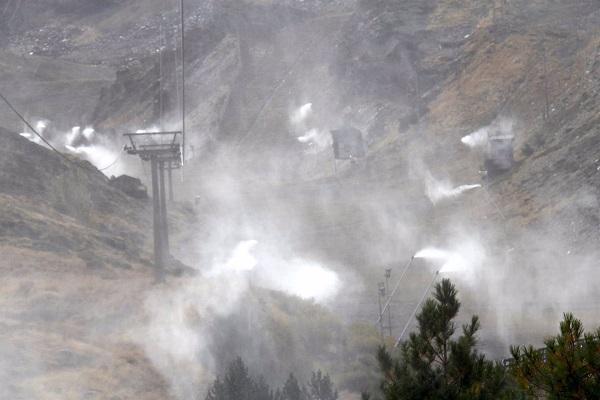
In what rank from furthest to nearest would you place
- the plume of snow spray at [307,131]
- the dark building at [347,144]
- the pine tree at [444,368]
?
the plume of snow spray at [307,131] → the dark building at [347,144] → the pine tree at [444,368]

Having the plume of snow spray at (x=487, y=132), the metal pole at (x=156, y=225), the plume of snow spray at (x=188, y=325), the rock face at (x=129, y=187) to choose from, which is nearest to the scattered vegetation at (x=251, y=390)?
the plume of snow spray at (x=188, y=325)

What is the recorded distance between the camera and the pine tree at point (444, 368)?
12.1 m

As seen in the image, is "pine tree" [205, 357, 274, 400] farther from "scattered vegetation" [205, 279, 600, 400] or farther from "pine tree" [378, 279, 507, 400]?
"pine tree" [378, 279, 507, 400]

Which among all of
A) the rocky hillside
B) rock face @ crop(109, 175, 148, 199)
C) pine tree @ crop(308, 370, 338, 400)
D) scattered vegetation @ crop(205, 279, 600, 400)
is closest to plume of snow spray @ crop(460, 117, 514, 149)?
the rocky hillside

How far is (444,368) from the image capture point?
1262cm

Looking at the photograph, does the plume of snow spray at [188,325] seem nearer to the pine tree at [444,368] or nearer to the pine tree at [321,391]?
the pine tree at [321,391]

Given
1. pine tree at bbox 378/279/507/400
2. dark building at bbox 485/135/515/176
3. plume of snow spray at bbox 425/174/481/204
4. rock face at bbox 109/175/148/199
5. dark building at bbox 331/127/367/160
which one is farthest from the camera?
dark building at bbox 331/127/367/160

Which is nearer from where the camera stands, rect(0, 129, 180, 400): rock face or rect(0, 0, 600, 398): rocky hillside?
rect(0, 129, 180, 400): rock face

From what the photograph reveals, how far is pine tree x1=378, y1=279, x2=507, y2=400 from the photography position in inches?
475

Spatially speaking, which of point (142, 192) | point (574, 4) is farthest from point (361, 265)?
point (574, 4)

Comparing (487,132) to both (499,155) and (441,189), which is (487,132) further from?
(499,155)

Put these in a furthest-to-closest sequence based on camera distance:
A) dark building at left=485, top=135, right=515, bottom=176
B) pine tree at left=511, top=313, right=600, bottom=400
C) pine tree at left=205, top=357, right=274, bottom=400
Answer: dark building at left=485, top=135, right=515, bottom=176, pine tree at left=205, top=357, right=274, bottom=400, pine tree at left=511, top=313, right=600, bottom=400

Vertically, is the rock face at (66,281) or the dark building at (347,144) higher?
the dark building at (347,144)

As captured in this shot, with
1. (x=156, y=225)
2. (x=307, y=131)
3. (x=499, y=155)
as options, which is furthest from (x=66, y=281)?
(x=307, y=131)
